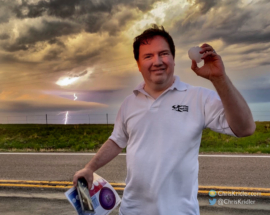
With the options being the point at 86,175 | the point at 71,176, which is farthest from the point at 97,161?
the point at 71,176

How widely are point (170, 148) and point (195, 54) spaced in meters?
0.68

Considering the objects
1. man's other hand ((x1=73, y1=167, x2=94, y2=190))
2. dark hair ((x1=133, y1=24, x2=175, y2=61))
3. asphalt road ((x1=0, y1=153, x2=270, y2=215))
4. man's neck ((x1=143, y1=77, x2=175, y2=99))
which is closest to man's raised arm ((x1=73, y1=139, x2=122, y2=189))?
man's other hand ((x1=73, y1=167, x2=94, y2=190))

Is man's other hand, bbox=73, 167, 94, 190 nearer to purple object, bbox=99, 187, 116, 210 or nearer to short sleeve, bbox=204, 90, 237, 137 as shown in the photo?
purple object, bbox=99, 187, 116, 210

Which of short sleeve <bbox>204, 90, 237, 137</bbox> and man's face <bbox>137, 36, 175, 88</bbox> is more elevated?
man's face <bbox>137, 36, 175, 88</bbox>

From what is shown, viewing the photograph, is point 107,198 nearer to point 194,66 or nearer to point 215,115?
point 215,115

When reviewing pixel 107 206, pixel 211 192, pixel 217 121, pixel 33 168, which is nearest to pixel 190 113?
pixel 217 121

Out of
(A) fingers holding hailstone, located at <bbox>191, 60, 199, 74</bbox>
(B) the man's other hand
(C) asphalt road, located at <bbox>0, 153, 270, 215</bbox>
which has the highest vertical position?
(A) fingers holding hailstone, located at <bbox>191, 60, 199, 74</bbox>

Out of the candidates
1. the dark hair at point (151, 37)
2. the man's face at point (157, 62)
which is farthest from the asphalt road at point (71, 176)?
the dark hair at point (151, 37)

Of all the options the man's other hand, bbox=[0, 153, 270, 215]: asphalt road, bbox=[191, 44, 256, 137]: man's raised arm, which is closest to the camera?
bbox=[191, 44, 256, 137]: man's raised arm

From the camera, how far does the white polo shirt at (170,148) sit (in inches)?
83.0

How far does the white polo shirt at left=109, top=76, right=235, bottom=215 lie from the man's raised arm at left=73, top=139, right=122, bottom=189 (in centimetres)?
→ 33

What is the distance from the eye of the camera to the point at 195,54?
1.99 meters

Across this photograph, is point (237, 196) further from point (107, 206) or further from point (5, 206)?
point (5, 206)

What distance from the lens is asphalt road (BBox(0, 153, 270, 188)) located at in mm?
5988
